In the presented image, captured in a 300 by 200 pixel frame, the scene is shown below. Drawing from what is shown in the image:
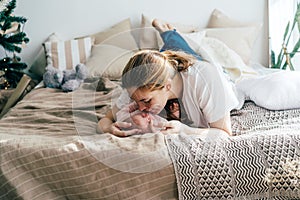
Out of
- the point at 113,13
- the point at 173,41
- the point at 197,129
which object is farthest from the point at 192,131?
the point at 113,13

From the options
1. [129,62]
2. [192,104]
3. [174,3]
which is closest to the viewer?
[129,62]

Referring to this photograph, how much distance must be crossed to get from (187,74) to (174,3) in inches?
76.6

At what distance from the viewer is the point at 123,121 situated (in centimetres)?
154

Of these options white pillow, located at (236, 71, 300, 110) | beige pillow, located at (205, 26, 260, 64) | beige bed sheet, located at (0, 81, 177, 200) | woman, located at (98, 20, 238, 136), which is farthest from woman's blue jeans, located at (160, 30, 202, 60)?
beige bed sheet, located at (0, 81, 177, 200)

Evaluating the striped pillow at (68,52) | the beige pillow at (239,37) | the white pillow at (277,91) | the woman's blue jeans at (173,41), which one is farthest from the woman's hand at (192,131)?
the striped pillow at (68,52)

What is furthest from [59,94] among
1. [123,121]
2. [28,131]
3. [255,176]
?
[255,176]

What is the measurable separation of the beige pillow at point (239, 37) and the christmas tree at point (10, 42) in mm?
1359

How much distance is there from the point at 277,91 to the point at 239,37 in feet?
4.04

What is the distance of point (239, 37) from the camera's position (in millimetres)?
3121

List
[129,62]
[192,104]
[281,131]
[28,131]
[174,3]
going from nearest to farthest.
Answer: [129,62], [192,104], [281,131], [28,131], [174,3]

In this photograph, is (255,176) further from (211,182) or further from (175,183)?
(175,183)

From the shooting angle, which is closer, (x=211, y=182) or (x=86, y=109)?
(x=211, y=182)

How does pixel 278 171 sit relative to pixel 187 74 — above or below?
below

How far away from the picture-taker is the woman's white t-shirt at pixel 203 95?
4.97ft
